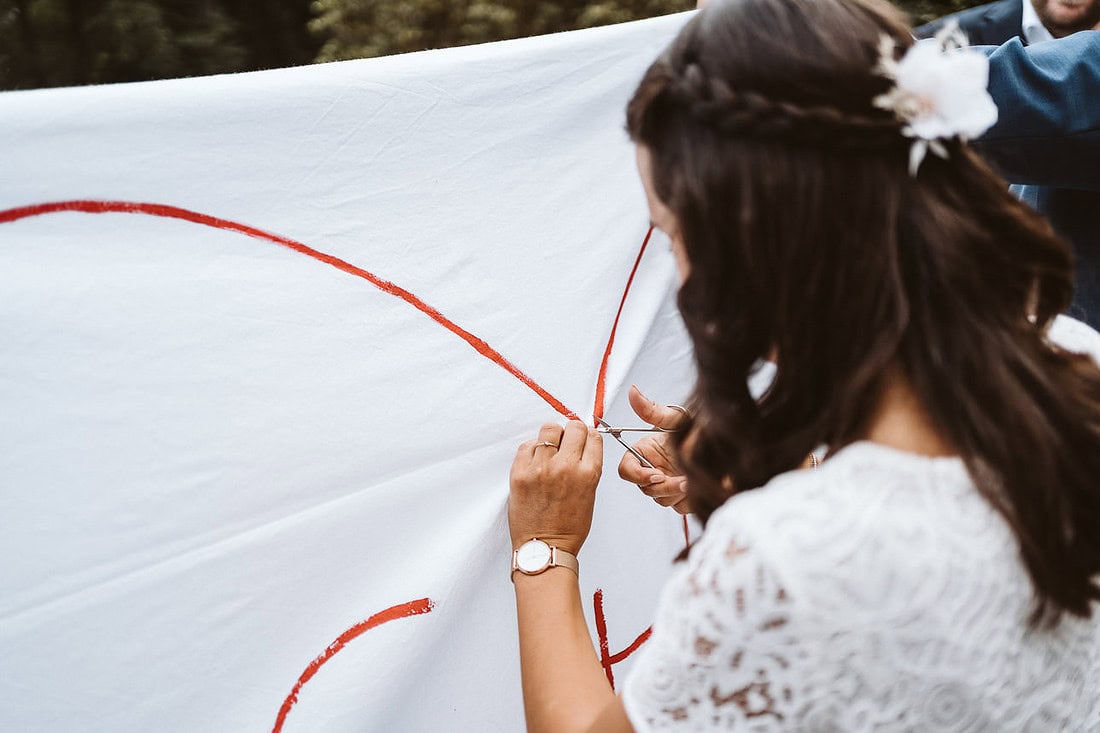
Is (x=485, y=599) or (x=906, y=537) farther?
(x=485, y=599)

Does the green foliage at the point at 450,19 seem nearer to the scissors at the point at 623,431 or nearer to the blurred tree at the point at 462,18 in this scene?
the blurred tree at the point at 462,18

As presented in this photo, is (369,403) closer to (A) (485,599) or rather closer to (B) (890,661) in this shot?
(A) (485,599)

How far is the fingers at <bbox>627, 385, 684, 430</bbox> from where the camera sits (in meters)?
1.32

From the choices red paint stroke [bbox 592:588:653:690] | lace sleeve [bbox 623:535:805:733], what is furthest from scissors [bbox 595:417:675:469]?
lace sleeve [bbox 623:535:805:733]

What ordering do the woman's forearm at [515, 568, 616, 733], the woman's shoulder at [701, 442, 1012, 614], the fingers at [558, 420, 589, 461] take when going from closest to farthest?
the woman's shoulder at [701, 442, 1012, 614] → the woman's forearm at [515, 568, 616, 733] → the fingers at [558, 420, 589, 461]

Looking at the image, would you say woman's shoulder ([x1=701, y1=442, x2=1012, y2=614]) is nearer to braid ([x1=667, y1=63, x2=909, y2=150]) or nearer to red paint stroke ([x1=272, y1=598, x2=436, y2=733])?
braid ([x1=667, y1=63, x2=909, y2=150])

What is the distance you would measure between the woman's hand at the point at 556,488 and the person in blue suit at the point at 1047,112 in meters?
0.82

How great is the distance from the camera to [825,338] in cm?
82

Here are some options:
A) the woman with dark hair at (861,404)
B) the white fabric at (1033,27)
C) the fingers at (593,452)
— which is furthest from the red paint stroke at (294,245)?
the white fabric at (1033,27)

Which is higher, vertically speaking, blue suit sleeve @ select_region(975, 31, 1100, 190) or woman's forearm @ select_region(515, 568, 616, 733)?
blue suit sleeve @ select_region(975, 31, 1100, 190)

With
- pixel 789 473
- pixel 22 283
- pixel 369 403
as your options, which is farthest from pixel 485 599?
pixel 22 283

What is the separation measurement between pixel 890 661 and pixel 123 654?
0.76 metres

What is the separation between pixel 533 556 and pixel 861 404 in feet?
1.40

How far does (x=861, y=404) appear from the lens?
0.80 metres
